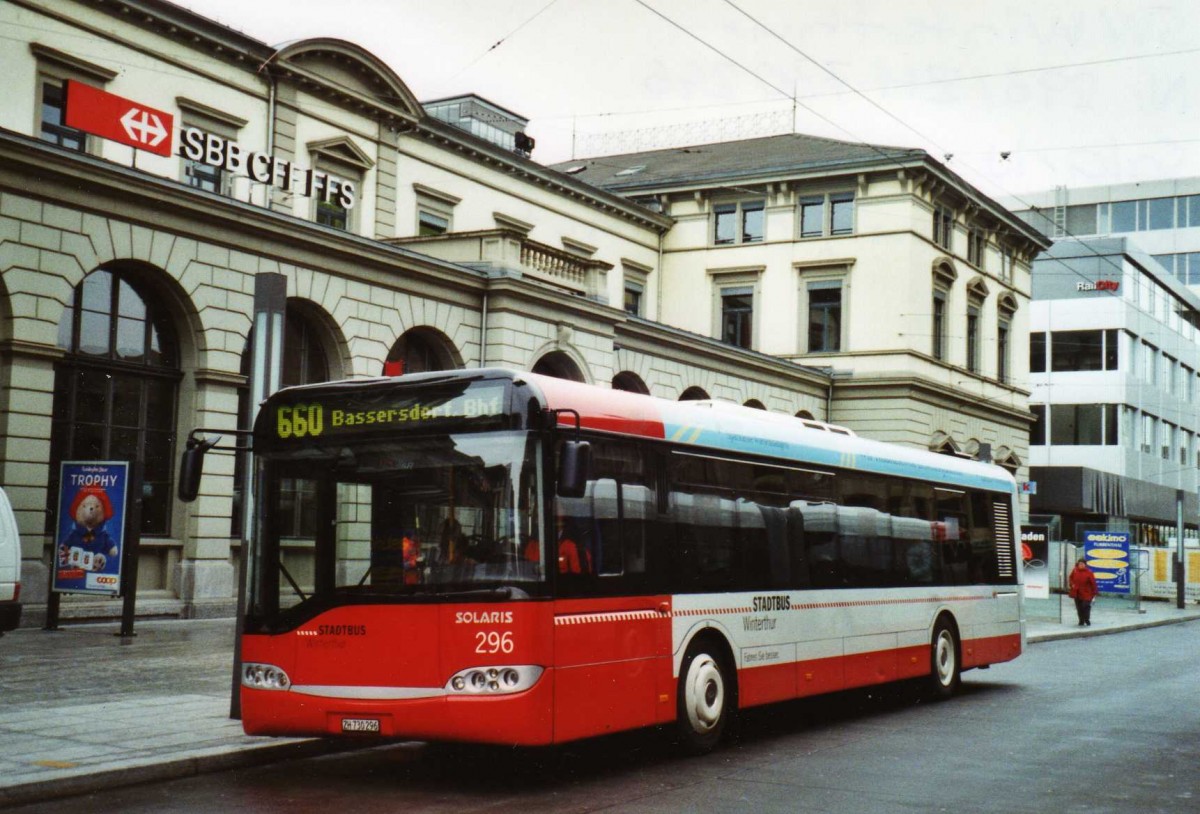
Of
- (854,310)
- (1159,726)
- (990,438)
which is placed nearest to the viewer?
(1159,726)

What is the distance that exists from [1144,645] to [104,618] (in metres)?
19.0

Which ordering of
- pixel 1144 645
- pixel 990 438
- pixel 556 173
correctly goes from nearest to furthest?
pixel 1144 645 < pixel 556 173 < pixel 990 438

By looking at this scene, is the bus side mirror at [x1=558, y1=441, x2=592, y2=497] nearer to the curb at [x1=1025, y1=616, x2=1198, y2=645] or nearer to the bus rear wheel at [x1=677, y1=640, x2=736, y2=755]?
the bus rear wheel at [x1=677, y1=640, x2=736, y2=755]

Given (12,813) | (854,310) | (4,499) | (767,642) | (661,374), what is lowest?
(12,813)

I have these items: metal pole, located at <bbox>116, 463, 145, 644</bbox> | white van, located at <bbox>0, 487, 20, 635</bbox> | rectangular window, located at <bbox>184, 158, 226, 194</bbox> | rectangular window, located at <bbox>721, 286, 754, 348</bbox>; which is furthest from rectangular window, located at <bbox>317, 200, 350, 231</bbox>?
rectangular window, located at <bbox>721, 286, 754, 348</bbox>

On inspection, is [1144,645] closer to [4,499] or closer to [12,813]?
[4,499]

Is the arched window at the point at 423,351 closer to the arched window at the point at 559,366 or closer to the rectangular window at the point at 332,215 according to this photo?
the arched window at the point at 559,366

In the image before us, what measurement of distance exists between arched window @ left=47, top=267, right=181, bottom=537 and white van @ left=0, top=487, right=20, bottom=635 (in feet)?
20.4

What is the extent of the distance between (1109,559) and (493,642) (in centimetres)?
3520

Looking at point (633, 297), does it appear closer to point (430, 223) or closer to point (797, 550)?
point (430, 223)

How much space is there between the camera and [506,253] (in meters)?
28.1

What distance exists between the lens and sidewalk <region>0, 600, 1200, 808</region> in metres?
9.15

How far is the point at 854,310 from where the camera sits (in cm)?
4606

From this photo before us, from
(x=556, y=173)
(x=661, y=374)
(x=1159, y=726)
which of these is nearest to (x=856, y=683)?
A: (x=1159, y=726)
